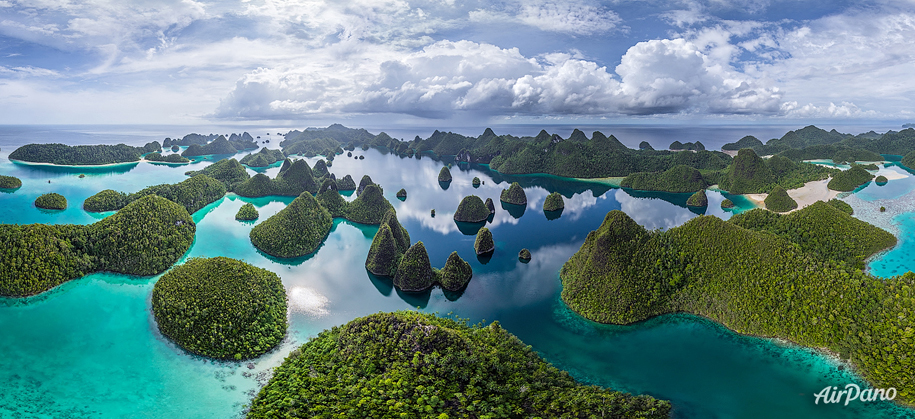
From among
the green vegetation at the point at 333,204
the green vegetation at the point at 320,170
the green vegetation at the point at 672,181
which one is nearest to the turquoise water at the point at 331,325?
the green vegetation at the point at 333,204

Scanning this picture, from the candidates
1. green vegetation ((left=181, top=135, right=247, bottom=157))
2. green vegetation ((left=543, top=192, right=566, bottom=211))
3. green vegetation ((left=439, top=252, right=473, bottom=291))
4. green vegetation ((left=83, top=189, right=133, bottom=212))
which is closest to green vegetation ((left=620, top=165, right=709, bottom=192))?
green vegetation ((left=543, top=192, right=566, bottom=211))

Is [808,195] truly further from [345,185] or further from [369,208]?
[345,185]

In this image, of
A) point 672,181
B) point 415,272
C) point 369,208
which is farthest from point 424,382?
point 672,181

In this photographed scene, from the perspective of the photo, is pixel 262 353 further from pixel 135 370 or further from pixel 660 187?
pixel 660 187

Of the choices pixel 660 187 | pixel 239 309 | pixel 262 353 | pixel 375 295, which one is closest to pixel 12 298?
pixel 239 309

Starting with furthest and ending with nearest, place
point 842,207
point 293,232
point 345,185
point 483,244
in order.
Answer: point 345,185 < point 842,207 < point 293,232 < point 483,244
